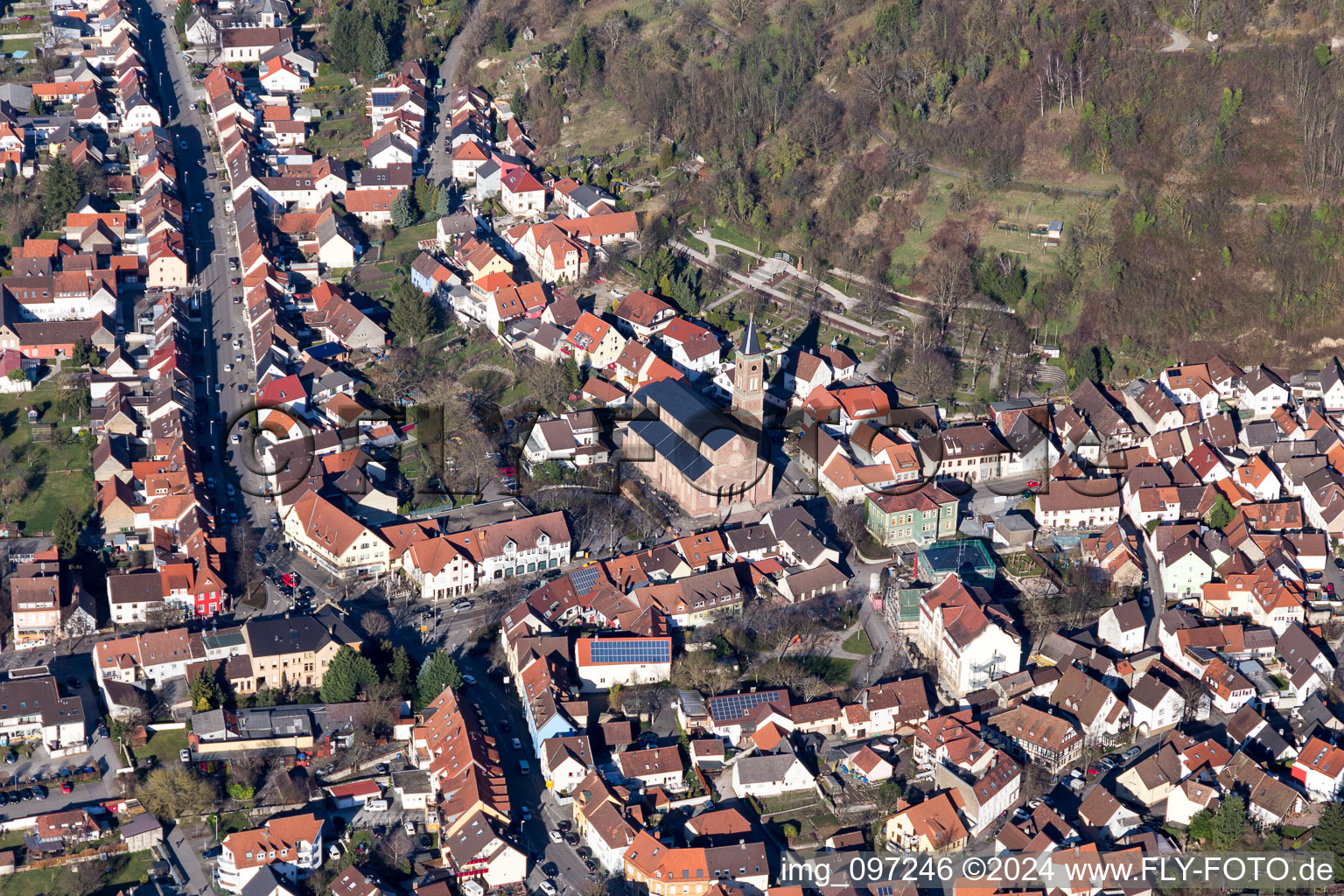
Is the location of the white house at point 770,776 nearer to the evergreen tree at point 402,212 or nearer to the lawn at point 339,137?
the evergreen tree at point 402,212

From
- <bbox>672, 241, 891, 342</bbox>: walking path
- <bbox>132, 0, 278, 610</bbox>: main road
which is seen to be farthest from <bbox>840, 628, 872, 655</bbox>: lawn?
<bbox>132, 0, 278, 610</bbox>: main road

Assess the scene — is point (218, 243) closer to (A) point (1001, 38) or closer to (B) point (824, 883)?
(A) point (1001, 38)

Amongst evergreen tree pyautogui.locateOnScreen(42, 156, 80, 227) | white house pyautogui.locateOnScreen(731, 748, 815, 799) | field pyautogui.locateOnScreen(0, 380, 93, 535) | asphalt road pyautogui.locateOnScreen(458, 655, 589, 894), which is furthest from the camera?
evergreen tree pyautogui.locateOnScreen(42, 156, 80, 227)

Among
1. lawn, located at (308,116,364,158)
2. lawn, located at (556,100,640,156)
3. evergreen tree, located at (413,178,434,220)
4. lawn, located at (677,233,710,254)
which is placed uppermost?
lawn, located at (556,100,640,156)

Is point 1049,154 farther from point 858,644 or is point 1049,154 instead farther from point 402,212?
point 858,644

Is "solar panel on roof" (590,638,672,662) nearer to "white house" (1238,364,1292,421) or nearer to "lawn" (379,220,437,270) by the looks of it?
"white house" (1238,364,1292,421)
